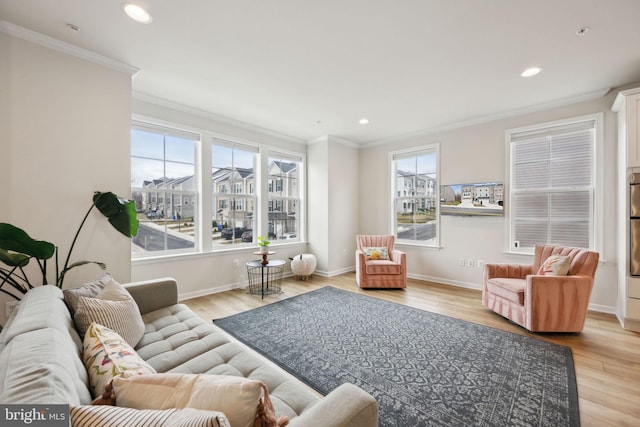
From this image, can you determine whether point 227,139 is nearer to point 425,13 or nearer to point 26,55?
point 26,55

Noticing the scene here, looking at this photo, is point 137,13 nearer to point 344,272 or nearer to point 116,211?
point 116,211

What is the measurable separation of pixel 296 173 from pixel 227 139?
1616mm

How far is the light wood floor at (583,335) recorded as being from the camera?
1.72 metres

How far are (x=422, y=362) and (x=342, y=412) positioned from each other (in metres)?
1.65

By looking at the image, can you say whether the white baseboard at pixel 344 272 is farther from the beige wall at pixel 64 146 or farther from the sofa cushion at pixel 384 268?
the beige wall at pixel 64 146

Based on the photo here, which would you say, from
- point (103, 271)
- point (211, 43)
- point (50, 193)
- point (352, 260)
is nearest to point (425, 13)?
point (211, 43)

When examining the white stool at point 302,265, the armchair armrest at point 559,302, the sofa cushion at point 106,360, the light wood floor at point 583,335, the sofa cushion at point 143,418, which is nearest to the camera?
the sofa cushion at point 143,418

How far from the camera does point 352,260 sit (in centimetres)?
573

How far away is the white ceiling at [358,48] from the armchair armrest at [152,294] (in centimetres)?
213

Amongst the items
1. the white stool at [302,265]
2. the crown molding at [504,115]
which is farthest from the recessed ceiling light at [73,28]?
the crown molding at [504,115]

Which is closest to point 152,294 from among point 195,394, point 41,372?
point 41,372

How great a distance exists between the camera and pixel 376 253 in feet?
15.2

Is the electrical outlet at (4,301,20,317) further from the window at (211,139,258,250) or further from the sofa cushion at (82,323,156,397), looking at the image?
the window at (211,139,258,250)

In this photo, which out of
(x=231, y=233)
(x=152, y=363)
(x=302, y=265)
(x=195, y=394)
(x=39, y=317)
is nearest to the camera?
(x=195, y=394)
